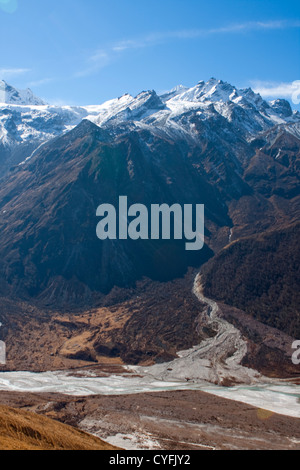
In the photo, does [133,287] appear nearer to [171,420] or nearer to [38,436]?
[171,420]

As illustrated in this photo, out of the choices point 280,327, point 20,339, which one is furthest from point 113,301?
point 280,327

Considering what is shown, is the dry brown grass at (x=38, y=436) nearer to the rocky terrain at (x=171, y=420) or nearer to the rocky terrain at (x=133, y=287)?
the rocky terrain at (x=171, y=420)

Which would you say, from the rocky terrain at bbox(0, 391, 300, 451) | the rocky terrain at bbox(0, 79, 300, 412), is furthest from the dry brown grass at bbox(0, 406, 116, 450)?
the rocky terrain at bbox(0, 79, 300, 412)

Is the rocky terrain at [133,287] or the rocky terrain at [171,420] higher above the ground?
the rocky terrain at [133,287]

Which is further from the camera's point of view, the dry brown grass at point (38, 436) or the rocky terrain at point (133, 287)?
the rocky terrain at point (133, 287)

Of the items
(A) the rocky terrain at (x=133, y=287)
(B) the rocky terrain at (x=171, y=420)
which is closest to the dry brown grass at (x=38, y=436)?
(B) the rocky terrain at (x=171, y=420)

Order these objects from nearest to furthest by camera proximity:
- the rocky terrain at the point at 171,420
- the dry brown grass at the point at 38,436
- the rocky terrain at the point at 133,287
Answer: the dry brown grass at the point at 38,436 → the rocky terrain at the point at 171,420 → the rocky terrain at the point at 133,287

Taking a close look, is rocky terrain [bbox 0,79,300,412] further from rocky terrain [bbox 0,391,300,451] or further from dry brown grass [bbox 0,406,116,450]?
dry brown grass [bbox 0,406,116,450]

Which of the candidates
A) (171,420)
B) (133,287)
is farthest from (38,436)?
(133,287)
